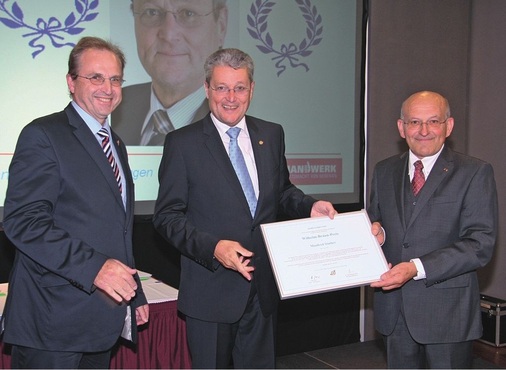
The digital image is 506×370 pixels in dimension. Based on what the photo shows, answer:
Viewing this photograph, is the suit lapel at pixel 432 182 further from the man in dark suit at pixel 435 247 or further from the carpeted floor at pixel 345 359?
the carpeted floor at pixel 345 359

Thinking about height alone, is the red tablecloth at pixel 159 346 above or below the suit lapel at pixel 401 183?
below

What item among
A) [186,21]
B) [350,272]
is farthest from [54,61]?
[350,272]

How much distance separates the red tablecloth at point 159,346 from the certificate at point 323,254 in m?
1.03

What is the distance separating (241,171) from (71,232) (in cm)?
77

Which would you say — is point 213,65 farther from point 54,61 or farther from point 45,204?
point 54,61

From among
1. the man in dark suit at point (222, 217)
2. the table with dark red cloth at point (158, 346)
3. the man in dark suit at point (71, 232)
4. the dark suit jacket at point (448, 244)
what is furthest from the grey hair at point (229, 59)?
the table with dark red cloth at point (158, 346)

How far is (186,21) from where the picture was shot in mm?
4070

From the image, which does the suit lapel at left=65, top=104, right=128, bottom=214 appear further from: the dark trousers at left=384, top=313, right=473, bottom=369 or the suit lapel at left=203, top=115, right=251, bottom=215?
the dark trousers at left=384, top=313, right=473, bottom=369

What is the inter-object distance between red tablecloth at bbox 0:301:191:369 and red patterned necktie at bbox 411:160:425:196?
4.73ft

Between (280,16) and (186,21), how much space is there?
2.85 feet

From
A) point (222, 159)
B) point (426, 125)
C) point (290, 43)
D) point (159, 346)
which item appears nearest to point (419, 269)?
point (426, 125)

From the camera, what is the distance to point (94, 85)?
212cm

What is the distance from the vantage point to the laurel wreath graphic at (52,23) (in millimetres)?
3502

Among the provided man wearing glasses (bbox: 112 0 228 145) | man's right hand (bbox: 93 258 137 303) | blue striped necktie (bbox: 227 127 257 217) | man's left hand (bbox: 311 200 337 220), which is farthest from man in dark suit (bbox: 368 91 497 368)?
man wearing glasses (bbox: 112 0 228 145)
